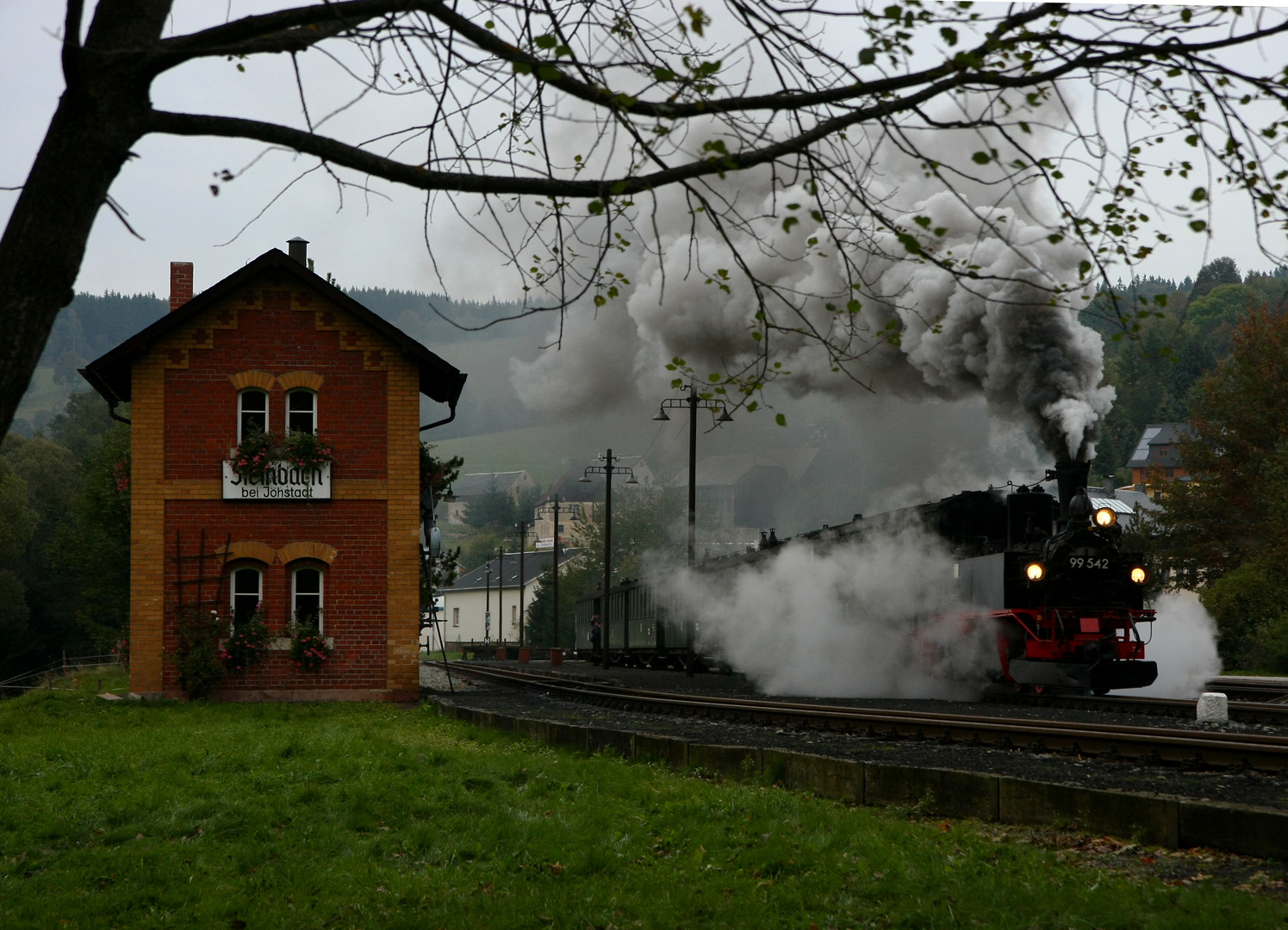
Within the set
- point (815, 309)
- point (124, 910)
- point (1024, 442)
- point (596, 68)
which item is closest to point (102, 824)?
point (124, 910)

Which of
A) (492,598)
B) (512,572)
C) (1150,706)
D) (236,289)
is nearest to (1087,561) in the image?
(1150,706)

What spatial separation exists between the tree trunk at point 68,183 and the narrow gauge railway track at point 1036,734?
26.1 feet

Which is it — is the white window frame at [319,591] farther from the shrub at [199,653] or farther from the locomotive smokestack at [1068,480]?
the locomotive smokestack at [1068,480]

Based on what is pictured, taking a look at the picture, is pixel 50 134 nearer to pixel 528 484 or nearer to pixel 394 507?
pixel 394 507

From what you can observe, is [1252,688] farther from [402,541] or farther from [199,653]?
[199,653]

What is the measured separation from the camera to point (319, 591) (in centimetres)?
1742

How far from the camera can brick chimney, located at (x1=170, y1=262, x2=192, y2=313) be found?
22734 millimetres

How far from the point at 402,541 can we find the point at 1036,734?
10.5 metres

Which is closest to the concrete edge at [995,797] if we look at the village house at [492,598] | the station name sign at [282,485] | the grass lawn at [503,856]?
the grass lawn at [503,856]

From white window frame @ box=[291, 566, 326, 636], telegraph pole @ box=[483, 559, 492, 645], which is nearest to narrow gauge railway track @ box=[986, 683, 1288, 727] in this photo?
white window frame @ box=[291, 566, 326, 636]

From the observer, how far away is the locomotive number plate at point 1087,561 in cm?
1448

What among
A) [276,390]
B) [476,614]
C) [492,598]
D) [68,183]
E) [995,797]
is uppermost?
[276,390]

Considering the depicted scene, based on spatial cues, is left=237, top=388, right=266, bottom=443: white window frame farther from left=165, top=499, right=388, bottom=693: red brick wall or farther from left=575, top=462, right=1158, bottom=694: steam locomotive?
left=575, top=462, right=1158, bottom=694: steam locomotive

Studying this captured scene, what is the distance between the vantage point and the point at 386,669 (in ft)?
56.7
